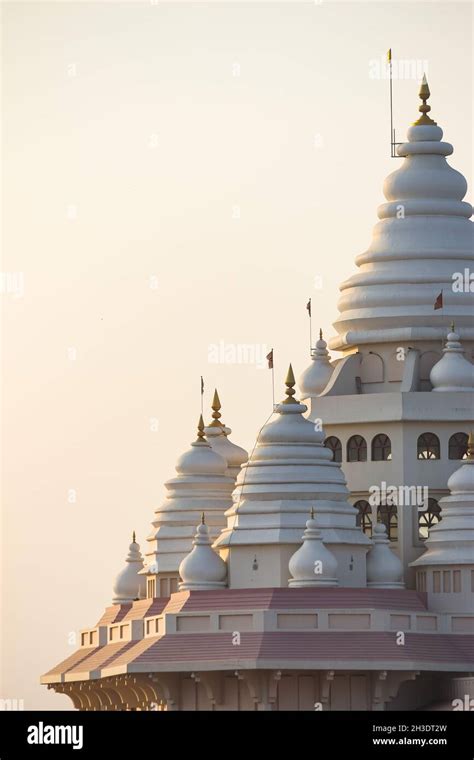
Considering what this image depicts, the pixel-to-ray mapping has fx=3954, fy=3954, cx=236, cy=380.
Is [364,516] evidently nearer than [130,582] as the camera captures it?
Yes

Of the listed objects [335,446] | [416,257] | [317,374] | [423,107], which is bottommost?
[335,446]

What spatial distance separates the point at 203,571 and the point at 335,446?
8.50 metres

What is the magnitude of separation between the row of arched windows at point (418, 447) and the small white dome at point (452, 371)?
148cm

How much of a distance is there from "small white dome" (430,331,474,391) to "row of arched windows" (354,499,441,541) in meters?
3.55

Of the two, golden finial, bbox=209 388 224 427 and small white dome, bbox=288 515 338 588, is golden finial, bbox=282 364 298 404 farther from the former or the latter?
golden finial, bbox=209 388 224 427

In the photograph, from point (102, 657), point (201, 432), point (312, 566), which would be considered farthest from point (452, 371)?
point (102, 657)

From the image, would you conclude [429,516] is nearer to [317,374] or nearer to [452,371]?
[452,371]

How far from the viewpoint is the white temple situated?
367ft

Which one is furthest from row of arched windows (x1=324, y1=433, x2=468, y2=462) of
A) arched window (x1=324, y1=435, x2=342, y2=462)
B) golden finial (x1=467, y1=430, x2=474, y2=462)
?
golden finial (x1=467, y1=430, x2=474, y2=462)

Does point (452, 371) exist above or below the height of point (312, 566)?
above

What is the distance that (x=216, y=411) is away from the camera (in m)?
131

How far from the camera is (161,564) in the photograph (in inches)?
4811

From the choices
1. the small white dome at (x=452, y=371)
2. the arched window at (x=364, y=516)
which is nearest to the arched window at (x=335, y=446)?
the arched window at (x=364, y=516)
